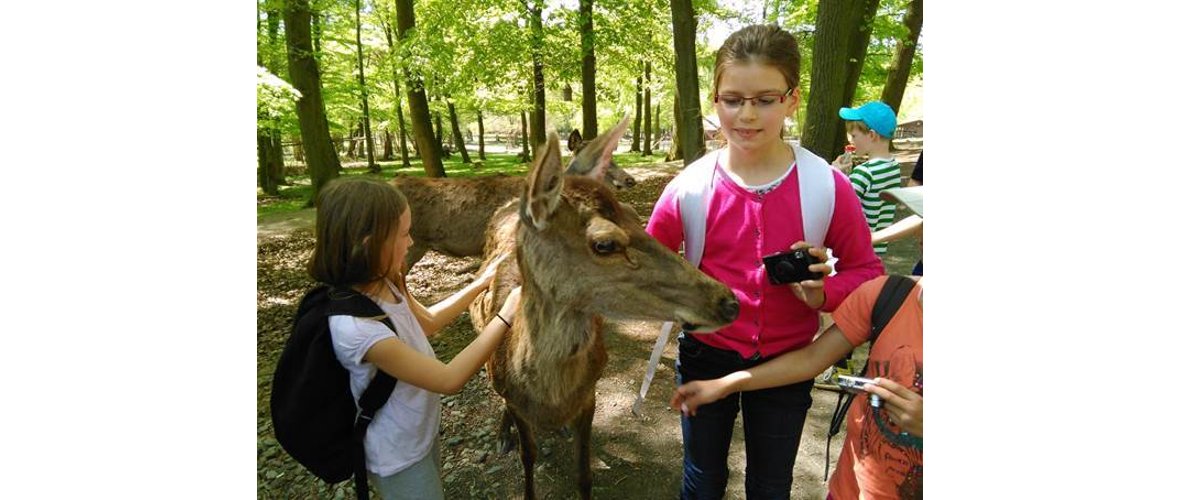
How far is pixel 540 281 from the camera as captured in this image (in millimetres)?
2727

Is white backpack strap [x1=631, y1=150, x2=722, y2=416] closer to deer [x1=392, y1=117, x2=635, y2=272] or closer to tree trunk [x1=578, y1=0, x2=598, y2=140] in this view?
deer [x1=392, y1=117, x2=635, y2=272]

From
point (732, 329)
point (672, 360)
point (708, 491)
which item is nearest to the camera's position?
point (732, 329)

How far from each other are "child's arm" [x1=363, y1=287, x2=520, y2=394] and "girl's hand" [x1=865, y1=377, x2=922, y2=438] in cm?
150

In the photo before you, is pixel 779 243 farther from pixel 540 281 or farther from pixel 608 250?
pixel 540 281

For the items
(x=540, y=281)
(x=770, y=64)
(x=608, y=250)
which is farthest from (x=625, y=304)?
(x=770, y=64)

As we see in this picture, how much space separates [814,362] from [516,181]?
21.8 feet

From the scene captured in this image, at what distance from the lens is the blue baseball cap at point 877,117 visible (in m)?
5.05

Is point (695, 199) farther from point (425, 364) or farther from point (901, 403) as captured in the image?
point (425, 364)

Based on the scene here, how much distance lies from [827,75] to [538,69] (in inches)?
486

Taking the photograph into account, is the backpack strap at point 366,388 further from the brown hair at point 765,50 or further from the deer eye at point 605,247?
the brown hair at point 765,50

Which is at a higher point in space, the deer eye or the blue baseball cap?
the blue baseball cap

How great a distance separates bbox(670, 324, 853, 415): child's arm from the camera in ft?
7.29

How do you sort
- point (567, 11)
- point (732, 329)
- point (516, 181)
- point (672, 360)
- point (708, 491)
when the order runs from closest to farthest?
point (732, 329) < point (708, 491) < point (672, 360) < point (516, 181) < point (567, 11)

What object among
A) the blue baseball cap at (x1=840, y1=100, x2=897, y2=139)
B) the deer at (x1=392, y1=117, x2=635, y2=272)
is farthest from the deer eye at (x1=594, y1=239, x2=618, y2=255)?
the deer at (x1=392, y1=117, x2=635, y2=272)
